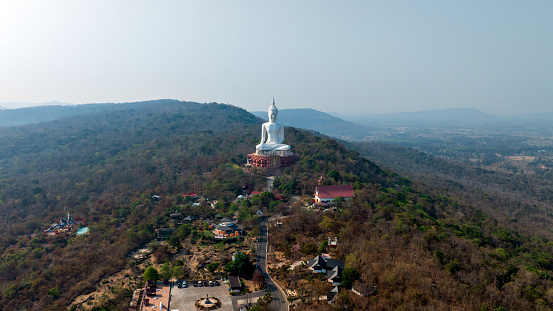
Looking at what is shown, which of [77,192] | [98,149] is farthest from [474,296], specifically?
[98,149]

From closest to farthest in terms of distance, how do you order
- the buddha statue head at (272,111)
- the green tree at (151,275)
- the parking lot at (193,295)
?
the parking lot at (193,295) < the green tree at (151,275) < the buddha statue head at (272,111)

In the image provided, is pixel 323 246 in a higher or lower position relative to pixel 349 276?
lower

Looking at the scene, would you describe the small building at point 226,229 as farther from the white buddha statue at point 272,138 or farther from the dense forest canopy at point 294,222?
the white buddha statue at point 272,138

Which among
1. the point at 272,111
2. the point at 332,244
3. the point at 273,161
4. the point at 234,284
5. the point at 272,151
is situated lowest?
the point at 234,284

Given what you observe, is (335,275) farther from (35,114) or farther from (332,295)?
(35,114)

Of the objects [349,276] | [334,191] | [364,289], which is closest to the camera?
[364,289]

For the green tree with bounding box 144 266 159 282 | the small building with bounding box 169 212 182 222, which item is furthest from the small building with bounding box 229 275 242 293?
the small building with bounding box 169 212 182 222

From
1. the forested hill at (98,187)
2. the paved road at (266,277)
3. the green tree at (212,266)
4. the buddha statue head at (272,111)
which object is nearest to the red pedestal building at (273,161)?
the forested hill at (98,187)

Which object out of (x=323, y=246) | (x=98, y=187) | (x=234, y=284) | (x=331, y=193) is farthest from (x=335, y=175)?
(x=98, y=187)
